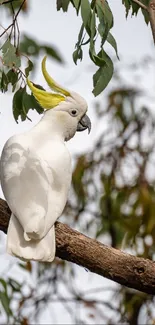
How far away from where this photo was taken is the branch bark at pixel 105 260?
347 cm

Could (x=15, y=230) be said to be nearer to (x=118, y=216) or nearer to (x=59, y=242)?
(x=59, y=242)

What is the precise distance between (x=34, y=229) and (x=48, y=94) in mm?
601

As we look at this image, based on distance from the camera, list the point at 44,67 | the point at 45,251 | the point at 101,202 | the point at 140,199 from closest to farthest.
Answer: the point at 45,251
the point at 44,67
the point at 140,199
the point at 101,202

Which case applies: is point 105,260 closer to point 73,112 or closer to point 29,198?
point 29,198

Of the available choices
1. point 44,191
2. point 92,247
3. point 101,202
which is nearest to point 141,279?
point 92,247

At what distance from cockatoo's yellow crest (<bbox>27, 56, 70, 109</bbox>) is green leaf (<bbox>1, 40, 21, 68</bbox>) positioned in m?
0.10

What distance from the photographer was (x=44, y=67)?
3676 mm

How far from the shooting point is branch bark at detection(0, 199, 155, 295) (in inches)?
137

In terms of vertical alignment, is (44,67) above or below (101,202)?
above

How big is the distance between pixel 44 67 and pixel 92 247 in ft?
2.09

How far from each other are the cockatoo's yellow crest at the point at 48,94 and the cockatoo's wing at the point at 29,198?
190mm

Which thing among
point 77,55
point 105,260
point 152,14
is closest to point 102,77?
point 77,55

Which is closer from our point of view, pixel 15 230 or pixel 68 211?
pixel 15 230

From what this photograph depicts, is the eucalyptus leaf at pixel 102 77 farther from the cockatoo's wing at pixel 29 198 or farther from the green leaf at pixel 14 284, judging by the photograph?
the green leaf at pixel 14 284
